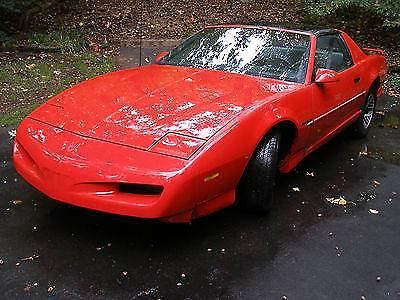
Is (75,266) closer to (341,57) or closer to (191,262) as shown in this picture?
(191,262)

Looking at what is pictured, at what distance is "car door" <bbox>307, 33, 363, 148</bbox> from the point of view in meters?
4.11

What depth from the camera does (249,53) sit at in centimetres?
431

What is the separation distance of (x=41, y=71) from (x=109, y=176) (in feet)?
17.3

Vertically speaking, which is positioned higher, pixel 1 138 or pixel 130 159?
pixel 130 159

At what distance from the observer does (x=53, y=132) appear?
10.5ft

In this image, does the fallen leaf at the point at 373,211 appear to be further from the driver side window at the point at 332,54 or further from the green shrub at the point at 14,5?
the green shrub at the point at 14,5

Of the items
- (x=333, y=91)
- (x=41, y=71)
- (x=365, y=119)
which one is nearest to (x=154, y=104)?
(x=333, y=91)

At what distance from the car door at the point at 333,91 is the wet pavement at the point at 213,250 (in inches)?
22.1

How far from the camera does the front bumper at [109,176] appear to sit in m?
2.77

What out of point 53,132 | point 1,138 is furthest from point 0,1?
point 53,132

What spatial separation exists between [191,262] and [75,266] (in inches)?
26.7

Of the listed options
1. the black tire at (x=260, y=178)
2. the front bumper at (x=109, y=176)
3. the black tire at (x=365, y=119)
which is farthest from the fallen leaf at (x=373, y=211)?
the black tire at (x=365, y=119)

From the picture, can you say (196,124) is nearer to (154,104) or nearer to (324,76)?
(154,104)

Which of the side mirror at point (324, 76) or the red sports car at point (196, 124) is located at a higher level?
the side mirror at point (324, 76)
